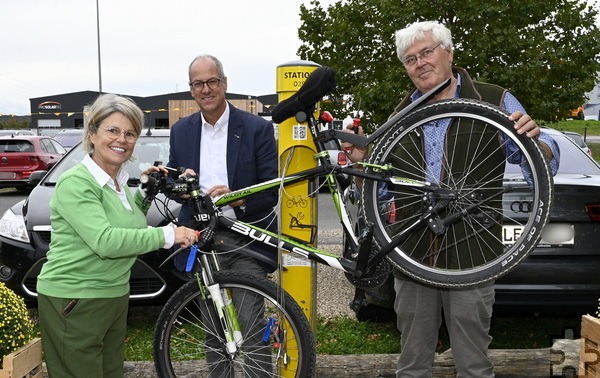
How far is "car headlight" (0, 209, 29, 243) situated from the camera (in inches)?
212

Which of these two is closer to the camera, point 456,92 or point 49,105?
point 456,92

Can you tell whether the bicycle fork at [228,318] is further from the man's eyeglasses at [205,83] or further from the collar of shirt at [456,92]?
the collar of shirt at [456,92]

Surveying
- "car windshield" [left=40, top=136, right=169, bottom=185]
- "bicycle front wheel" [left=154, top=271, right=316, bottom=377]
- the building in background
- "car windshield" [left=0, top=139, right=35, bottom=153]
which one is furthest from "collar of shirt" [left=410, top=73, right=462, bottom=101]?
the building in background

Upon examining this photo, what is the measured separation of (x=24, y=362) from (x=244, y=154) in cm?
155

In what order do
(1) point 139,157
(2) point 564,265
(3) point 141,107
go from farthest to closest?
(3) point 141,107, (1) point 139,157, (2) point 564,265

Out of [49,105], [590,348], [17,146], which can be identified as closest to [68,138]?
[17,146]

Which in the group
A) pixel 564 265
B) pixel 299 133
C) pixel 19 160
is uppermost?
pixel 299 133

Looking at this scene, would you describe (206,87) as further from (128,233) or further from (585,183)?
(585,183)

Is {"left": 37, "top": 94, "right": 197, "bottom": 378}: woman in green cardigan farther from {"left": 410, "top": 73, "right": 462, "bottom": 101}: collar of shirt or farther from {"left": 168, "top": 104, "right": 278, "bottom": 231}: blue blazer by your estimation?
{"left": 410, "top": 73, "right": 462, "bottom": 101}: collar of shirt

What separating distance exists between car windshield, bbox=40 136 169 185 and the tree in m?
8.80

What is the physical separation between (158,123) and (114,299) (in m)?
46.7

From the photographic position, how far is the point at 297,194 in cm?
404

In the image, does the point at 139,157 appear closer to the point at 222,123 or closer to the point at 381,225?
the point at 222,123

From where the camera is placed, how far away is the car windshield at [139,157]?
6258 mm
